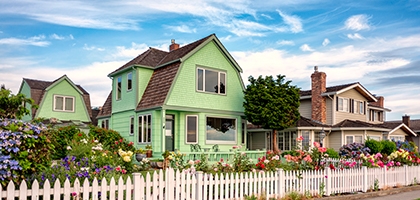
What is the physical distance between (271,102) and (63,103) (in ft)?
69.7

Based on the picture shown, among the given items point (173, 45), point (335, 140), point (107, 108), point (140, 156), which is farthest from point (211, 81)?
point (335, 140)

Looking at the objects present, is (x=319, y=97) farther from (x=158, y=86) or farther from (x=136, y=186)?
(x=136, y=186)

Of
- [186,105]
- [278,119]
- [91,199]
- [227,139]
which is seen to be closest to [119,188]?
[91,199]

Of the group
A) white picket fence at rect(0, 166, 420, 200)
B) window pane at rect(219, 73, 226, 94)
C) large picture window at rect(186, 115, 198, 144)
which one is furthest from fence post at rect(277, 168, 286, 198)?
window pane at rect(219, 73, 226, 94)

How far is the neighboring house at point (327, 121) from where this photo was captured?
30.3 metres

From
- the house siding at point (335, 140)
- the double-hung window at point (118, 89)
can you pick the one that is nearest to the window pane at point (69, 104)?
the double-hung window at point (118, 89)

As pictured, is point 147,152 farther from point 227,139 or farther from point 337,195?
point 337,195

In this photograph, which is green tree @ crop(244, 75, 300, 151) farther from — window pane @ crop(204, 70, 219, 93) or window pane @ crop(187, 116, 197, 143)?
window pane @ crop(187, 116, 197, 143)

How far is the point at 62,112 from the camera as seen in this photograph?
120 feet

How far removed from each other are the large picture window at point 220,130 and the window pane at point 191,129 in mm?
872

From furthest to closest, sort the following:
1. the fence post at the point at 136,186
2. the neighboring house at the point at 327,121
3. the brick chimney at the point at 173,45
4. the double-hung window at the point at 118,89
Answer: the neighboring house at the point at 327,121, the brick chimney at the point at 173,45, the double-hung window at the point at 118,89, the fence post at the point at 136,186

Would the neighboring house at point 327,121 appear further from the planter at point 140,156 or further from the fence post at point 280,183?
the fence post at point 280,183

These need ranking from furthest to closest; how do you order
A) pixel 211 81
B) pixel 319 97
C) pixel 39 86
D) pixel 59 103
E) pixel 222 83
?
pixel 39 86, pixel 59 103, pixel 319 97, pixel 222 83, pixel 211 81

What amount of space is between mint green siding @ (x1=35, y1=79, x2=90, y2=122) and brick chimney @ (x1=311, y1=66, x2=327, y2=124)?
70.1 ft
